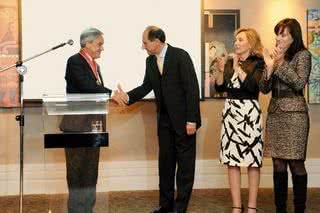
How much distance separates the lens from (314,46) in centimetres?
471

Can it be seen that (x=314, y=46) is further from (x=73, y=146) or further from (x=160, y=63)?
(x=73, y=146)

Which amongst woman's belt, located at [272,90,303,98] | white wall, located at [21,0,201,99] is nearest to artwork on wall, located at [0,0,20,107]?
white wall, located at [21,0,201,99]

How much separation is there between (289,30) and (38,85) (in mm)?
2181

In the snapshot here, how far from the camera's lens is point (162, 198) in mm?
3877

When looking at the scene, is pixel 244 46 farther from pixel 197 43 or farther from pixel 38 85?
pixel 38 85

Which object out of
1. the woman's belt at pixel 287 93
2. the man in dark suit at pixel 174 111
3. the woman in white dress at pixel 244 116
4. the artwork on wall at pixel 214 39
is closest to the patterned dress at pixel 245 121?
the woman in white dress at pixel 244 116

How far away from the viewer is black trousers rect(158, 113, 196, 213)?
12.3 ft

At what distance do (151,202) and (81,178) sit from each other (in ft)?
4.45

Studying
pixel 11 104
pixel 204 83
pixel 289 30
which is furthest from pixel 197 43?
pixel 11 104

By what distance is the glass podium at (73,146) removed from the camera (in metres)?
2.96

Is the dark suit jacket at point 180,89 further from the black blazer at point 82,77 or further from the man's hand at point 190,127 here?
the black blazer at point 82,77

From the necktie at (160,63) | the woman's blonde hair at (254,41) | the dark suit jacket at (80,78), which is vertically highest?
the woman's blonde hair at (254,41)

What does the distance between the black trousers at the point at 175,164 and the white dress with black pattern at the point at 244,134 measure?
13.7 inches

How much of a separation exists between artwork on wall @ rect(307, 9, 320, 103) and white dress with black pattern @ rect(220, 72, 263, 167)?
1410 mm
